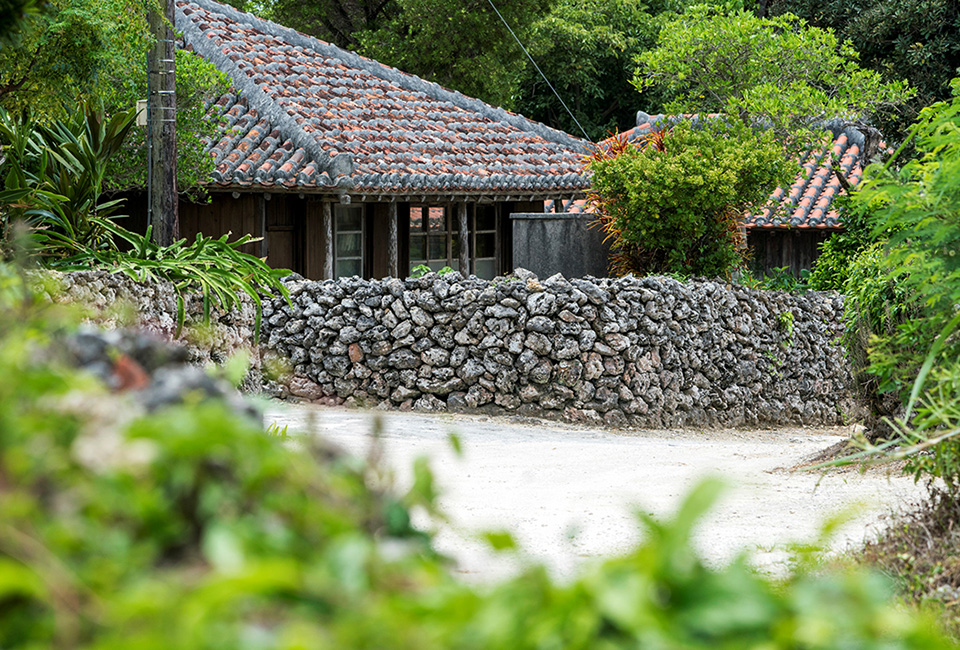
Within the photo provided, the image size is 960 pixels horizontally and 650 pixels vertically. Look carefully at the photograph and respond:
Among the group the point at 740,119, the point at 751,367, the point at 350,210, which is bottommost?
the point at 751,367

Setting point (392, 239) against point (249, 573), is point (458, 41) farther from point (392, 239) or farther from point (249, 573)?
point (249, 573)

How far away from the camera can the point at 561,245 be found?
496 inches

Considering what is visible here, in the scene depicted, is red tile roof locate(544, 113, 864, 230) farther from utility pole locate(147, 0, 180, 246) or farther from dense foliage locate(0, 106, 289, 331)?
dense foliage locate(0, 106, 289, 331)

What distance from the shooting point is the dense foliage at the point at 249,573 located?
95 centimetres

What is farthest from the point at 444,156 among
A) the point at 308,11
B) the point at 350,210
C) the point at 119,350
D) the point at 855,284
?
the point at 119,350

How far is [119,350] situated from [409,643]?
0.83m

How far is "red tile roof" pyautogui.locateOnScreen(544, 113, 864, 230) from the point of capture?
51.7 feet

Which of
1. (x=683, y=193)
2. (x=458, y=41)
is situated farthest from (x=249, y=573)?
(x=458, y=41)

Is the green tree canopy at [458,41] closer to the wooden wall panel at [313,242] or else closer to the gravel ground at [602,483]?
the wooden wall panel at [313,242]

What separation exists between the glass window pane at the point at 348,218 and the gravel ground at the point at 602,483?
5223mm

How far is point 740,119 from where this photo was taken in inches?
488

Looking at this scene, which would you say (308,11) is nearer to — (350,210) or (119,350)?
(350,210)

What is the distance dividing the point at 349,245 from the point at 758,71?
6853 millimetres

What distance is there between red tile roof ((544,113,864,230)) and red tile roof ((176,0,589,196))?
148 cm
